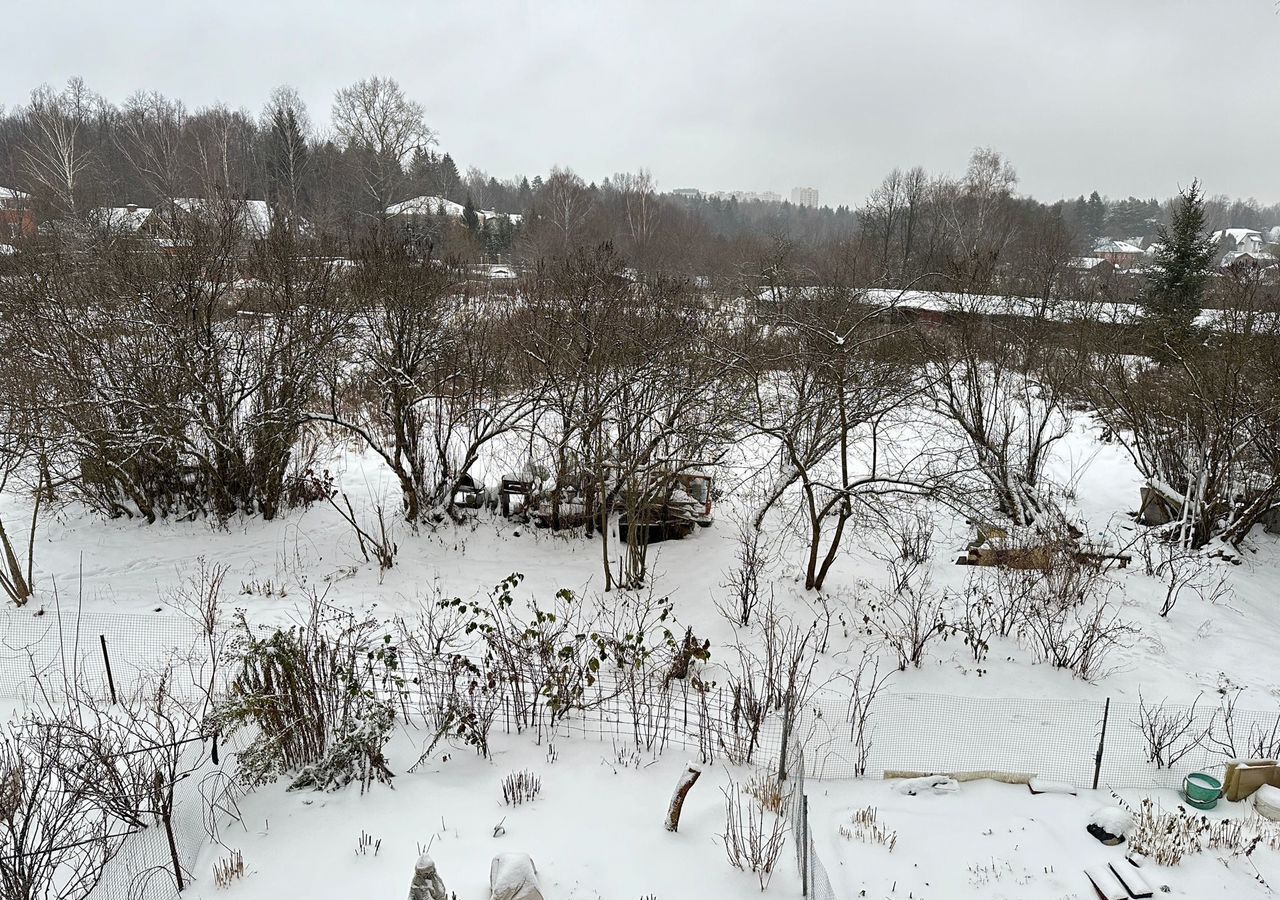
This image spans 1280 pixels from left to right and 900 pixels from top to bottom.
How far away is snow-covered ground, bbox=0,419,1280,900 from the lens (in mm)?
4422

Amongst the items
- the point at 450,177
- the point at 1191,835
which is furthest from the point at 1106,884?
the point at 450,177

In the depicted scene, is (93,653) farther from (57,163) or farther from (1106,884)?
(57,163)

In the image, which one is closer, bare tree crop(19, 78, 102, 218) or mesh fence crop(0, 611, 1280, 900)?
mesh fence crop(0, 611, 1280, 900)

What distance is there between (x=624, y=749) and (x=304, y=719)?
2.40 meters

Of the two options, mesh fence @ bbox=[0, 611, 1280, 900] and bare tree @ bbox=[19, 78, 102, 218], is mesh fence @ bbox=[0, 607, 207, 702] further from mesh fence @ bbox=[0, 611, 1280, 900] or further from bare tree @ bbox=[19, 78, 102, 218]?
bare tree @ bbox=[19, 78, 102, 218]

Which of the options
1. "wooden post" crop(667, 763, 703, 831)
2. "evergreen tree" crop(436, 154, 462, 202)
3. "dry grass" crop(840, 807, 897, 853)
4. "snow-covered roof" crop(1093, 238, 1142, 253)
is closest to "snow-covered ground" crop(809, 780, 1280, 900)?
"dry grass" crop(840, 807, 897, 853)

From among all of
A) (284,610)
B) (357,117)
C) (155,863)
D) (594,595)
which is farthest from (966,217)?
(155,863)

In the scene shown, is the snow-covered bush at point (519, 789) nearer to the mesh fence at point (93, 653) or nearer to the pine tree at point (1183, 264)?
the mesh fence at point (93, 653)

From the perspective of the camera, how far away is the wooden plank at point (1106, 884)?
436 centimetres

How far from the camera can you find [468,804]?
16.2 feet

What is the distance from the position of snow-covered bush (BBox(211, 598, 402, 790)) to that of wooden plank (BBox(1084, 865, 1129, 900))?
15.5 ft

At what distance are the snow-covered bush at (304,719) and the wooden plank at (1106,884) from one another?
186 inches

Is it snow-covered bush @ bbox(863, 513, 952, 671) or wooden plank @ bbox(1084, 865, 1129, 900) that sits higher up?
snow-covered bush @ bbox(863, 513, 952, 671)

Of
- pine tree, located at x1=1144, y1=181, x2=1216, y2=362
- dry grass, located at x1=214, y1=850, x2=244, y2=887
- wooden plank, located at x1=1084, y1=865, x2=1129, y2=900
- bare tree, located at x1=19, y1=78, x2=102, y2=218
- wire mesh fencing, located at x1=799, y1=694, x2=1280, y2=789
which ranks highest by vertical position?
bare tree, located at x1=19, y1=78, x2=102, y2=218
